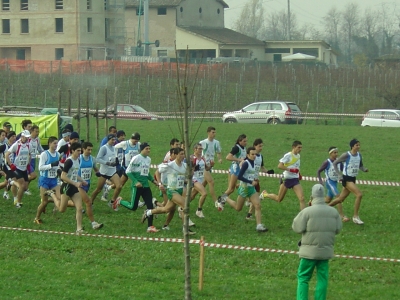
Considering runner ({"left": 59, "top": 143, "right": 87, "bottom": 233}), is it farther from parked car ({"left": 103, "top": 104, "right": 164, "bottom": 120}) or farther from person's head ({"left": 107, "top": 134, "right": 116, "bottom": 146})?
parked car ({"left": 103, "top": 104, "right": 164, "bottom": 120})

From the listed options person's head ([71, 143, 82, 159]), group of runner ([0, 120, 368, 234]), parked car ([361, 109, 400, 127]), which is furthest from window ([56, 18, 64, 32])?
person's head ([71, 143, 82, 159])

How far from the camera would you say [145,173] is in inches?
672

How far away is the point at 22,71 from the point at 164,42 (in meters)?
28.8

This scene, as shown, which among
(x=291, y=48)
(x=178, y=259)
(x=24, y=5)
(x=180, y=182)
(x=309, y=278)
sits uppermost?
(x=24, y=5)

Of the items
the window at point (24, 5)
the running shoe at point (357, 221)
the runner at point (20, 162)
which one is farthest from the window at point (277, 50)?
the running shoe at point (357, 221)

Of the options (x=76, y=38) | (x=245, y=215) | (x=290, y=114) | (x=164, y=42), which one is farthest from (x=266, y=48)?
(x=245, y=215)

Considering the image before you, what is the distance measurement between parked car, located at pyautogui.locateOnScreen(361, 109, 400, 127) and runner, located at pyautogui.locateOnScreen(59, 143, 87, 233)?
29.7 m

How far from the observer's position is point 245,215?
18688mm

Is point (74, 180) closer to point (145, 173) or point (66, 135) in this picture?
point (145, 173)

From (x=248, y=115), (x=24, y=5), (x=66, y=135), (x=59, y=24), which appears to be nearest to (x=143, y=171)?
(x=66, y=135)

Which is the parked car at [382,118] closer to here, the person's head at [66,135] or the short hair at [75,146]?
the person's head at [66,135]

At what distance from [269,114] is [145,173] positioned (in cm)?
2799

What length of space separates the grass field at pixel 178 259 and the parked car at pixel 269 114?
74.7 feet

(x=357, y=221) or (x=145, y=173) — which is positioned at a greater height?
(x=145, y=173)
